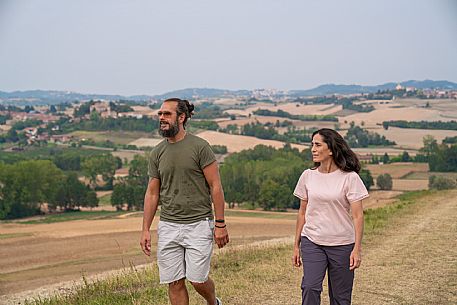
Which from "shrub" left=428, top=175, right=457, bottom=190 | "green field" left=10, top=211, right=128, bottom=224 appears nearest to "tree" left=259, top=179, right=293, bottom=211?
"shrub" left=428, top=175, right=457, bottom=190

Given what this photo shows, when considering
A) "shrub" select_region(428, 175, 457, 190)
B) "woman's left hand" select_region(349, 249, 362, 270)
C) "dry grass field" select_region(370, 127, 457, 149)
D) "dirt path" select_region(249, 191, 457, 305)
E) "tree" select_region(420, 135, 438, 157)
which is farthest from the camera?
"dry grass field" select_region(370, 127, 457, 149)

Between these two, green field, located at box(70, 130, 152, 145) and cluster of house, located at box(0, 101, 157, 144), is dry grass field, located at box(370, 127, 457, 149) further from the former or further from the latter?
cluster of house, located at box(0, 101, 157, 144)

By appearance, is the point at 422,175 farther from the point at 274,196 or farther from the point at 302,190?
the point at 302,190

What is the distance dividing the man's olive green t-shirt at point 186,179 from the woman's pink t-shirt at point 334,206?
0.93 meters

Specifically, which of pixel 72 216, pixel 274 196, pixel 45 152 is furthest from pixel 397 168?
pixel 45 152

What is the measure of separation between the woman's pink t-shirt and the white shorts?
2.99 ft

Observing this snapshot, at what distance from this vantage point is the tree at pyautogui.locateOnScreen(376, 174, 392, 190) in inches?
2152

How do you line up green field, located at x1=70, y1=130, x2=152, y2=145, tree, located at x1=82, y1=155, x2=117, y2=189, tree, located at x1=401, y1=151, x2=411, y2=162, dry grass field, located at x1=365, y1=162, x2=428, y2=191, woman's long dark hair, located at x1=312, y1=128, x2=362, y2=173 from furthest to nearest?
green field, located at x1=70, y1=130, x2=152, y2=145
tree, located at x1=401, y1=151, x2=411, y2=162
tree, located at x1=82, y1=155, x2=117, y2=189
dry grass field, located at x1=365, y1=162, x2=428, y2=191
woman's long dark hair, located at x1=312, y1=128, x2=362, y2=173

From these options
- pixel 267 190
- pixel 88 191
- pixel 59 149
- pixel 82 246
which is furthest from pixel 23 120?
pixel 82 246

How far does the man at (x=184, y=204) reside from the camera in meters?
5.16

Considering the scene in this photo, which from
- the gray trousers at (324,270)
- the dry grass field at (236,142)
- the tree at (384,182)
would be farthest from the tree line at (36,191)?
the gray trousers at (324,270)

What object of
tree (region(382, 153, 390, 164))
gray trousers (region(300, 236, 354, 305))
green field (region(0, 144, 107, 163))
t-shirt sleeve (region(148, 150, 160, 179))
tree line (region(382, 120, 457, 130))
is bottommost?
green field (region(0, 144, 107, 163))

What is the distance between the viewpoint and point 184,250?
5.26 m

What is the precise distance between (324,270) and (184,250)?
46.9 inches
